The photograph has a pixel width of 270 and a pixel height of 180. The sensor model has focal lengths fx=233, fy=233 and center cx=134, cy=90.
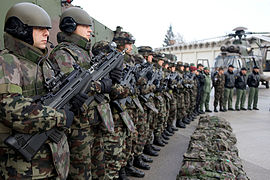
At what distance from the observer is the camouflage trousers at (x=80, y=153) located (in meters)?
2.18

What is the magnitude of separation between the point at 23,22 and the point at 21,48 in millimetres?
188

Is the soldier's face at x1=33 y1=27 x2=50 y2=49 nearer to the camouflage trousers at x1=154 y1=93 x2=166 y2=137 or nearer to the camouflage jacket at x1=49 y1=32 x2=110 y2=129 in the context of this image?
the camouflage jacket at x1=49 y1=32 x2=110 y2=129

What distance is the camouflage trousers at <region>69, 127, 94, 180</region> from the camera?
7.16 ft

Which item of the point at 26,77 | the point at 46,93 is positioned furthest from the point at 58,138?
the point at 26,77

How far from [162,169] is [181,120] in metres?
3.58

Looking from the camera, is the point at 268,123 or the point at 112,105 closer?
the point at 112,105

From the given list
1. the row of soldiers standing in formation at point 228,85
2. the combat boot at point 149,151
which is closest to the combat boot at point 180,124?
the combat boot at point 149,151

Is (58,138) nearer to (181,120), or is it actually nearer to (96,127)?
(96,127)

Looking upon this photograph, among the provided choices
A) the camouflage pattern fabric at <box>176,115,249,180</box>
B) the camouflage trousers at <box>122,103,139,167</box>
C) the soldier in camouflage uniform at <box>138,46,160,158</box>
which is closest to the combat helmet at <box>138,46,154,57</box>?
the soldier in camouflage uniform at <box>138,46,160,158</box>

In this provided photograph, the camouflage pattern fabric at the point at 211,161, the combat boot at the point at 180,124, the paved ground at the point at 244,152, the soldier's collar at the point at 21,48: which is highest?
the soldier's collar at the point at 21,48

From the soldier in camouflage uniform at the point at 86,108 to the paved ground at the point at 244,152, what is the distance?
56.0 inches

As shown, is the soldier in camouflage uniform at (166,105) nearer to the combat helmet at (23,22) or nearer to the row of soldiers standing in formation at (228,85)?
the combat helmet at (23,22)

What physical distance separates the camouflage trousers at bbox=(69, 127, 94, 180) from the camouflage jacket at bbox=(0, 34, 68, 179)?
48 cm

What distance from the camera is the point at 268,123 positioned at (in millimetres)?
7570
